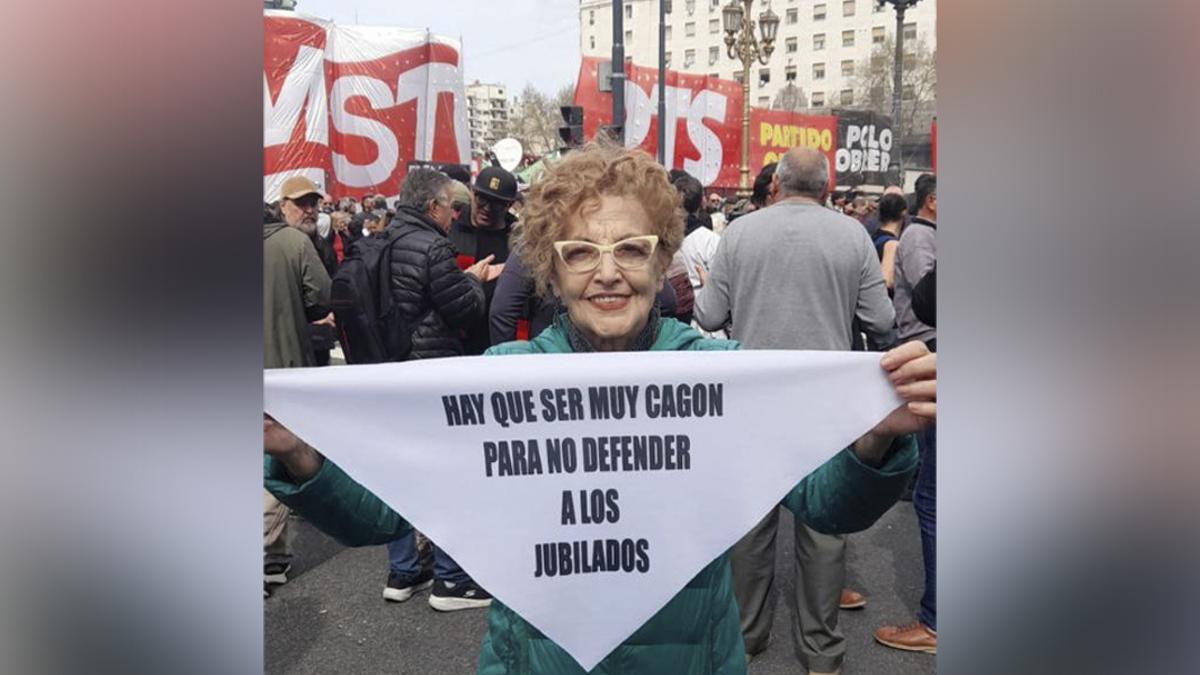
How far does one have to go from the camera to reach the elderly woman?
1.49m

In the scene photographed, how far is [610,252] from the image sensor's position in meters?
1.80

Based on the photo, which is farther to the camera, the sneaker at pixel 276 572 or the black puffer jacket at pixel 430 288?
the sneaker at pixel 276 572

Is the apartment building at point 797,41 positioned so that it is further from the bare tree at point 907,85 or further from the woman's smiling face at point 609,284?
the woman's smiling face at point 609,284

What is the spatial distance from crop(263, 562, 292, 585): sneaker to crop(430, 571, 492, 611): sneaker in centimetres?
86

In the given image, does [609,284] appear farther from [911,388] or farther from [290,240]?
[290,240]

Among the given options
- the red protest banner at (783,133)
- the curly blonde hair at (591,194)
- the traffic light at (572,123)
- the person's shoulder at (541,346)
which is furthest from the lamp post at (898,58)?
the person's shoulder at (541,346)

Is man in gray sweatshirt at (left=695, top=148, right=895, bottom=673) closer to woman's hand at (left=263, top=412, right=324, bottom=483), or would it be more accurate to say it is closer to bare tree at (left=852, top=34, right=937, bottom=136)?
woman's hand at (left=263, top=412, right=324, bottom=483)

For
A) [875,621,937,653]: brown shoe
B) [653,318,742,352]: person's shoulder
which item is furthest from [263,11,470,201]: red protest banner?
[653,318,742,352]: person's shoulder

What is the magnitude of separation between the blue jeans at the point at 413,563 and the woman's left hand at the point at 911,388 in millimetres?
3458

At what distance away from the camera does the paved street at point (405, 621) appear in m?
4.03

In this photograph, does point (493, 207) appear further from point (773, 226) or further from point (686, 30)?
point (686, 30)

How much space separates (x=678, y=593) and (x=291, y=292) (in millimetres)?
4082

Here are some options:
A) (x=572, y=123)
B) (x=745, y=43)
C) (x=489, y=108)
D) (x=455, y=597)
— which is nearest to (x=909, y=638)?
(x=455, y=597)

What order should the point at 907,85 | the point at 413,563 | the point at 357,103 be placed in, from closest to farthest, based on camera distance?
the point at 413,563, the point at 357,103, the point at 907,85
